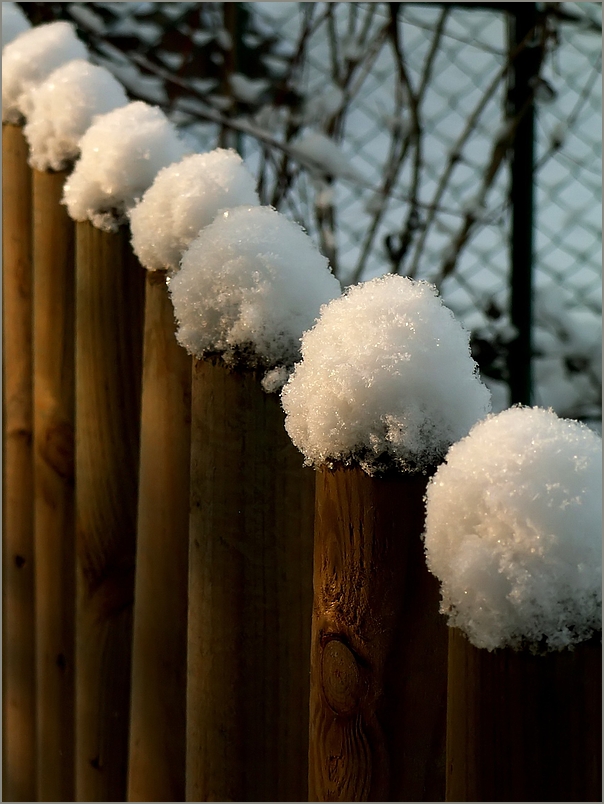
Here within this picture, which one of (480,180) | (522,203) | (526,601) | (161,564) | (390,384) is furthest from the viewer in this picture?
(480,180)

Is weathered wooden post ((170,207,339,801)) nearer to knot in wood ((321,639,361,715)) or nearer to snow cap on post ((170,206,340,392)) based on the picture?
snow cap on post ((170,206,340,392))

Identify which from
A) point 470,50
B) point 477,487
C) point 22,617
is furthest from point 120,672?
point 470,50

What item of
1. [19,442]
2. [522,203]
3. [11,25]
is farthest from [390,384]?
[522,203]

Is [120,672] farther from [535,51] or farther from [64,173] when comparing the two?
[535,51]

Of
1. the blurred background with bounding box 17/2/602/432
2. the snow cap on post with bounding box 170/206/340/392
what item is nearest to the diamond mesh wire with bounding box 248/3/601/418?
the blurred background with bounding box 17/2/602/432

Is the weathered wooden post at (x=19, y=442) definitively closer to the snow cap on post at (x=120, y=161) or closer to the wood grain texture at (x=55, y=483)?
the wood grain texture at (x=55, y=483)

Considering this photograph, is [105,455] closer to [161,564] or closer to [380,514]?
[161,564]

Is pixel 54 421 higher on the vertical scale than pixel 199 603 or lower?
higher

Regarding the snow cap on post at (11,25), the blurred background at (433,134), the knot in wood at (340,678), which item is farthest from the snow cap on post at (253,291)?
the blurred background at (433,134)

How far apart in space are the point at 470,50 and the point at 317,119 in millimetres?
781

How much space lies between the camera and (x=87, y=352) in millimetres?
1221

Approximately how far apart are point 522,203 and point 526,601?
2.68m

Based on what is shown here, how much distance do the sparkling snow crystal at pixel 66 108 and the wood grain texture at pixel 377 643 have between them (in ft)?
2.71

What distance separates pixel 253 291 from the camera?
779mm
